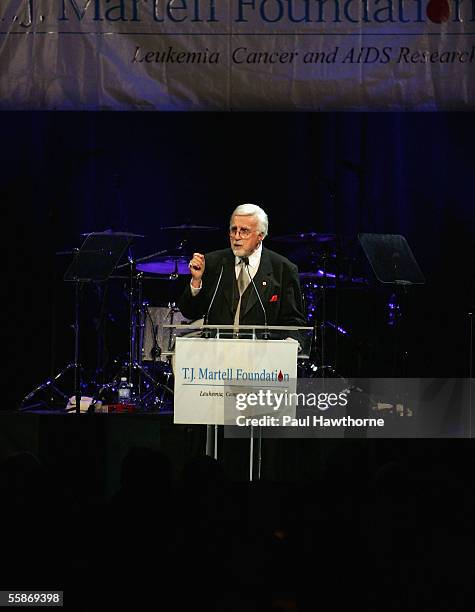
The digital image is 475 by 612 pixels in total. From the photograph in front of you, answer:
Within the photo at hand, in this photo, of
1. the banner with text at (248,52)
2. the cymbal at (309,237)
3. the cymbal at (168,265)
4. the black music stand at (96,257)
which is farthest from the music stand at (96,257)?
the cymbal at (309,237)

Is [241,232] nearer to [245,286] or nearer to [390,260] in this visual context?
[245,286]

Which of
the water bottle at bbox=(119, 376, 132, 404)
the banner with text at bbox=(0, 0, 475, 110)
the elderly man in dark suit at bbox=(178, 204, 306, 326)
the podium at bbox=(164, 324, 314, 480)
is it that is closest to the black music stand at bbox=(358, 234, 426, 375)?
the banner with text at bbox=(0, 0, 475, 110)

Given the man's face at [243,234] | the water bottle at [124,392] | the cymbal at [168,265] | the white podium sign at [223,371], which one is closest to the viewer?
the white podium sign at [223,371]

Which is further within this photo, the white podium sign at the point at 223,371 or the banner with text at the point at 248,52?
the banner with text at the point at 248,52

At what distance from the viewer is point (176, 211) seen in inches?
346

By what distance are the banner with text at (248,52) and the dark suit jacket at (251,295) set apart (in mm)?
1711

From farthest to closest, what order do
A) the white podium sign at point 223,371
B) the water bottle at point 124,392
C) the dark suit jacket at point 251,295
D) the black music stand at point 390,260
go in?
the water bottle at point 124,392
the black music stand at point 390,260
the dark suit jacket at point 251,295
the white podium sign at point 223,371

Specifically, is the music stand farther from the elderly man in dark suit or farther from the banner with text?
the elderly man in dark suit

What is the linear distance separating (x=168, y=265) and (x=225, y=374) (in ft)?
11.8

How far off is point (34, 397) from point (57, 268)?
1.22 m

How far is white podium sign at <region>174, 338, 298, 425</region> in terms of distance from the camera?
450 cm

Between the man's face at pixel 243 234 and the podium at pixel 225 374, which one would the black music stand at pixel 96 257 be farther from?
the podium at pixel 225 374

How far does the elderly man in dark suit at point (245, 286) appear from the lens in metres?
5.16

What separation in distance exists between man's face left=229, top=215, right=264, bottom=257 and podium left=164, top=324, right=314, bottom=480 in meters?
0.88
